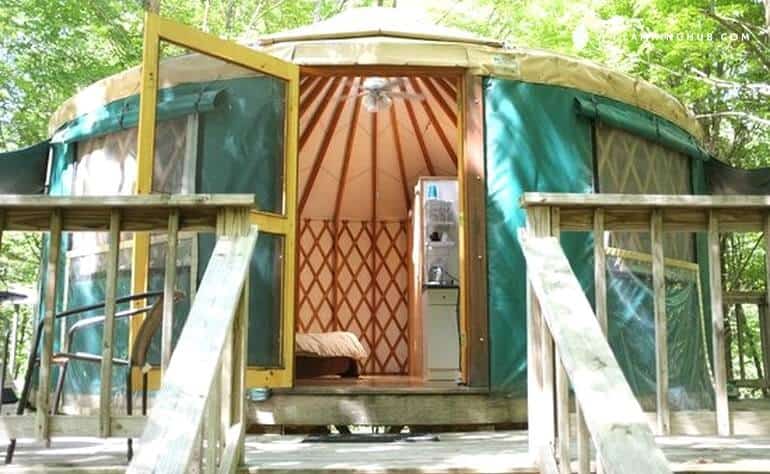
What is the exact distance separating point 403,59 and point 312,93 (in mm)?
1616

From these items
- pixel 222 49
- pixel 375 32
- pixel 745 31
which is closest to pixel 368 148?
pixel 375 32

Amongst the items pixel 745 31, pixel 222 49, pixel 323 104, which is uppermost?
pixel 745 31

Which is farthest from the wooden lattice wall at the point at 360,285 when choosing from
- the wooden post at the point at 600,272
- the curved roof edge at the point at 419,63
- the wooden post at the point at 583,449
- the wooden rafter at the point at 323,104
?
the wooden post at the point at 583,449

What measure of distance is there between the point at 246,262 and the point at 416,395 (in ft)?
5.54

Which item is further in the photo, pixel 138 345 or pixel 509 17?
pixel 509 17

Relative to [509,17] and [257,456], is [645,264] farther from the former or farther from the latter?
[509,17]

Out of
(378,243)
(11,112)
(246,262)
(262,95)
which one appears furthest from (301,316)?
(246,262)

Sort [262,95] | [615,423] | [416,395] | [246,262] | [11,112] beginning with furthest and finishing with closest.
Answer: [11,112], [262,95], [416,395], [246,262], [615,423]

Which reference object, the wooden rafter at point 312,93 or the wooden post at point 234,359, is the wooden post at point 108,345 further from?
the wooden rafter at point 312,93

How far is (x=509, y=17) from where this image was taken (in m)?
8.24

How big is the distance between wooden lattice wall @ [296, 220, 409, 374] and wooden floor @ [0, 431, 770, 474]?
11.6ft

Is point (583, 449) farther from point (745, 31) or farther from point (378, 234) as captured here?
point (745, 31)

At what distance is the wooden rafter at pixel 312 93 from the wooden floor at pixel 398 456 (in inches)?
105

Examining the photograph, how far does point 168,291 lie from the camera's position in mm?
1979
